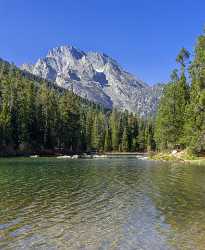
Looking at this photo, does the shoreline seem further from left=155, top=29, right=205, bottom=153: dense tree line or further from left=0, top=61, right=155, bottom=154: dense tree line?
left=0, top=61, right=155, bottom=154: dense tree line

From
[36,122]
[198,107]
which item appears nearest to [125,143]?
[36,122]

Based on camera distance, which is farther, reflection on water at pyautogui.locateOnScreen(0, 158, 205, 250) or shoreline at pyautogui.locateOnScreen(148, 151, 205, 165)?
shoreline at pyautogui.locateOnScreen(148, 151, 205, 165)

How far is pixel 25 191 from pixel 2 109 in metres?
92.0

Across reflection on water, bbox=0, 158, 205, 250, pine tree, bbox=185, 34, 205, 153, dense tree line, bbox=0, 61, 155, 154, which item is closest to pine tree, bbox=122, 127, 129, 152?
dense tree line, bbox=0, 61, 155, 154

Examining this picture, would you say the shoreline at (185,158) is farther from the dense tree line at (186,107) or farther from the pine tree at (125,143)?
the pine tree at (125,143)

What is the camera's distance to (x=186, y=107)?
90625 millimetres

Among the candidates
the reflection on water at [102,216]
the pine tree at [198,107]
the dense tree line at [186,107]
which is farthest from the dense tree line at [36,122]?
the reflection on water at [102,216]

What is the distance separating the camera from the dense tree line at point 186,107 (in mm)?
75375

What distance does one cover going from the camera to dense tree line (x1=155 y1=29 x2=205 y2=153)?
7538cm

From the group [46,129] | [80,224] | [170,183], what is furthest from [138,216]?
[46,129]

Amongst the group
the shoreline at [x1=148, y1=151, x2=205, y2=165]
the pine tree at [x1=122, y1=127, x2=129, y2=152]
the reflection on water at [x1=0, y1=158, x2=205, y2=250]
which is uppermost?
the pine tree at [x1=122, y1=127, x2=129, y2=152]

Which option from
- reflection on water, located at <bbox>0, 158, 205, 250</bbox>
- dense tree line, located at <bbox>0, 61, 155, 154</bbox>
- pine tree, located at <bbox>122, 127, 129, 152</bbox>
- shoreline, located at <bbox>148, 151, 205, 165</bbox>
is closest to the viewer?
reflection on water, located at <bbox>0, 158, 205, 250</bbox>

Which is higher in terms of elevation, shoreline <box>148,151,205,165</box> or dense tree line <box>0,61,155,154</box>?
dense tree line <box>0,61,155,154</box>

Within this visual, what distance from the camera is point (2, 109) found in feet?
404
